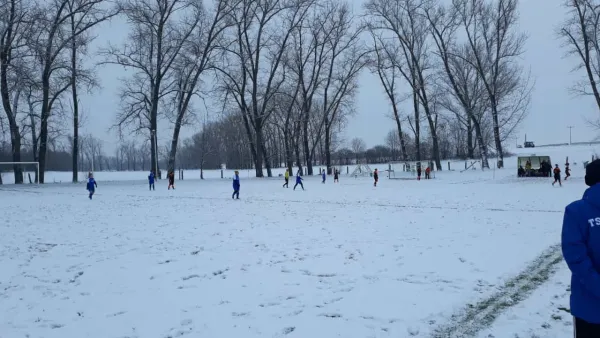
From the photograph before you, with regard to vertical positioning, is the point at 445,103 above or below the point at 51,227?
above

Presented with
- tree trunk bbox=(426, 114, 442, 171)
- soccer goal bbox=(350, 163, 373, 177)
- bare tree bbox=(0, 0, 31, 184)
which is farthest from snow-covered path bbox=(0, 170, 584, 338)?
soccer goal bbox=(350, 163, 373, 177)

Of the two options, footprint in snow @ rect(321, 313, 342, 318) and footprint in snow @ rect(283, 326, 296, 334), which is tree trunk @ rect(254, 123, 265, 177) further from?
footprint in snow @ rect(283, 326, 296, 334)

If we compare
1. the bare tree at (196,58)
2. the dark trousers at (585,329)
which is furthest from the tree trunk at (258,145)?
the dark trousers at (585,329)

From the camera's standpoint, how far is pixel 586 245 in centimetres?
300

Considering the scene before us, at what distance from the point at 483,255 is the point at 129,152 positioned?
6443 inches

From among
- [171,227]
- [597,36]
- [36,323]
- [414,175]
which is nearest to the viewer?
[36,323]

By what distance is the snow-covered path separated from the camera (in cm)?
506

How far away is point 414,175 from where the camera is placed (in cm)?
4428

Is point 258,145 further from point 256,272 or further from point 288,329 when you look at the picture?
point 288,329

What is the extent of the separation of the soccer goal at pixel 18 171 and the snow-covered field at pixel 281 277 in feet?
89.6

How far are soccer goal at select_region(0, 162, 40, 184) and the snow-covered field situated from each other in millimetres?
27322

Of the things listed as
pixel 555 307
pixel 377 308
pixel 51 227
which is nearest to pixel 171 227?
pixel 51 227

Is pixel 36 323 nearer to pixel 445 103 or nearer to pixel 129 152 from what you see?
pixel 445 103

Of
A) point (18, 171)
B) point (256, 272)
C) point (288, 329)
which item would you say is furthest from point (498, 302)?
point (18, 171)
